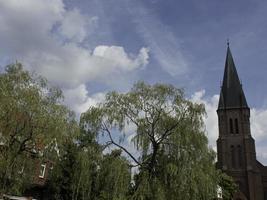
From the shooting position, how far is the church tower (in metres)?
63.1

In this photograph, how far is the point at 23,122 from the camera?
61.9ft

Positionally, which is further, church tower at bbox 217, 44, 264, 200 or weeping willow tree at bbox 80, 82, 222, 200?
church tower at bbox 217, 44, 264, 200

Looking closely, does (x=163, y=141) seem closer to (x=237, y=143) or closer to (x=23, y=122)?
(x=23, y=122)

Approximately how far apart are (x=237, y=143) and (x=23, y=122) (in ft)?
176

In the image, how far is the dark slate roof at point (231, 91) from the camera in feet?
227

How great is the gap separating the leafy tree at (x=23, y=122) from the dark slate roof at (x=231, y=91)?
2109 inches

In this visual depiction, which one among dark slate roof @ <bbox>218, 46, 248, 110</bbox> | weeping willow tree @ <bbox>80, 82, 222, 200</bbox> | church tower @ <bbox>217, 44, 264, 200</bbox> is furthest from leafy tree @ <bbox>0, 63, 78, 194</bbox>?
dark slate roof @ <bbox>218, 46, 248, 110</bbox>

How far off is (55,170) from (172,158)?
8828mm

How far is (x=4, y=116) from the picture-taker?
18.4 metres

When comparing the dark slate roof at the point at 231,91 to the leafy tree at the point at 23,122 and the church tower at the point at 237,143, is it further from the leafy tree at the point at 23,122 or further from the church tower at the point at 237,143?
the leafy tree at the point at 23,122

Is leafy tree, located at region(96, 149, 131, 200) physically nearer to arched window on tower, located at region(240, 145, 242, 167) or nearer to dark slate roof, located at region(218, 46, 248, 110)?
arched window on tower, located at region(240, 145, 242, 167)

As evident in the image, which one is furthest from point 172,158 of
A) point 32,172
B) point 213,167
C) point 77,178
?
point 32,172

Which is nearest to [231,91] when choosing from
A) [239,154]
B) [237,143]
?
[237,143]

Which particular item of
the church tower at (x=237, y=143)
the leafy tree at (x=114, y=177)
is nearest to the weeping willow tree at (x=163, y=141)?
the leafy tree at (x=114, y=177)
